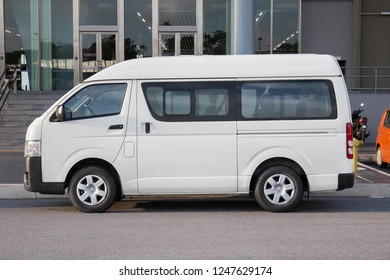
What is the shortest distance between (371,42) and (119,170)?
18903 millimetres

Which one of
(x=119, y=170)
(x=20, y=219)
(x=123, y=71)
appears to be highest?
(x=123, y=71)

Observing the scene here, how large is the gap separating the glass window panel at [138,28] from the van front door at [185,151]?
15919 millimetres

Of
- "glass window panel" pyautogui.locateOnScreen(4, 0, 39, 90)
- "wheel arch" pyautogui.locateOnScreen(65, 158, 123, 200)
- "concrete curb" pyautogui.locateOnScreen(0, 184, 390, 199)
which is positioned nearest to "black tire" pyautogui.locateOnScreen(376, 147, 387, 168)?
"concrete curb" pyautogui.locateOnScreen(0, 184, 390, 199)

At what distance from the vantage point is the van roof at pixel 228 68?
961 centimetres

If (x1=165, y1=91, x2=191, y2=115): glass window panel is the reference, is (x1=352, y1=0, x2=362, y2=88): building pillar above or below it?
above

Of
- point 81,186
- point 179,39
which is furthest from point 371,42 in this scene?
point 81,186

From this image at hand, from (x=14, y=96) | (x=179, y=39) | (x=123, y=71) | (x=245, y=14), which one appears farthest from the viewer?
(x=179, y=39)

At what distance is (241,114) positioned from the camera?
9594mm

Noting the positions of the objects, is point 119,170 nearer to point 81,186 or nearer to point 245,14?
point 81,186

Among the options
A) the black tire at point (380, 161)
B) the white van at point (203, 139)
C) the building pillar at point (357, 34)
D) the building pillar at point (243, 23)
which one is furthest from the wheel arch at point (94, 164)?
the building pillar at point (357, 34)

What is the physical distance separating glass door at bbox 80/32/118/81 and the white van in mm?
15766

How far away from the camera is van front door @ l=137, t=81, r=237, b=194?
9.52m

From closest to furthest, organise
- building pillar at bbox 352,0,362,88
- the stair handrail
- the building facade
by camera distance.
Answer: the stair handrail < the building facade < building pillar at bbox 352,0,362,88

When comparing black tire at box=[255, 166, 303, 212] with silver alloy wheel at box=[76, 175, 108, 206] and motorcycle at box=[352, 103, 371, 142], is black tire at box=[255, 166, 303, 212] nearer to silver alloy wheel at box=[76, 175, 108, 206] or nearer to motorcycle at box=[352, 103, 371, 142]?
silver alloy wheel at box=[76, 175, 108, 206]
